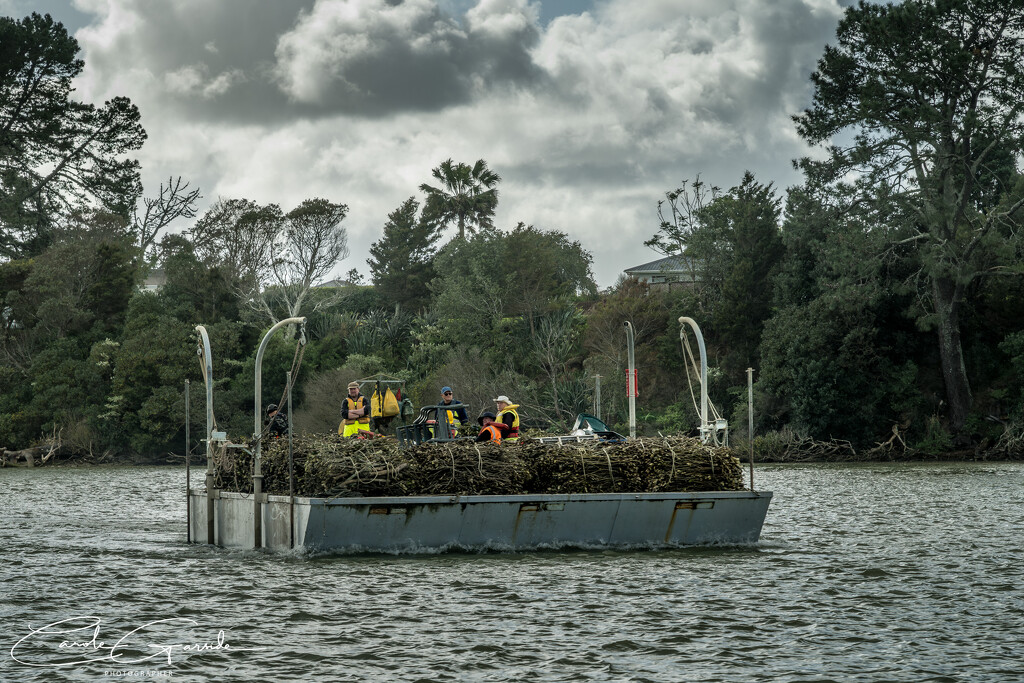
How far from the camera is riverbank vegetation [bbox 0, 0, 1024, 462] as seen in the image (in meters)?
48.8

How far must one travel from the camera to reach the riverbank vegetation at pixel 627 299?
48.8m

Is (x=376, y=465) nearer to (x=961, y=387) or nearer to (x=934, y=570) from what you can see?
(x=934, y=570)

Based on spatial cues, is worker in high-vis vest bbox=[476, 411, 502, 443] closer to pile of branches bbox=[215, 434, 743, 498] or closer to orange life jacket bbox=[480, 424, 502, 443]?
orange life jacket bbox=[480, 424, 502, 443]

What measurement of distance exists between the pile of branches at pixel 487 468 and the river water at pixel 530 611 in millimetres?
1020

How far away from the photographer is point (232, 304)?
211 ft

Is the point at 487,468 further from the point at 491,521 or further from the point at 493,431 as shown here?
the point at 493,431

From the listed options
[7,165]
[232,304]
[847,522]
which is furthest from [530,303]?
[847,522]

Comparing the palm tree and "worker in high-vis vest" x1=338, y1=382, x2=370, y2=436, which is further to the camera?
the palm tree

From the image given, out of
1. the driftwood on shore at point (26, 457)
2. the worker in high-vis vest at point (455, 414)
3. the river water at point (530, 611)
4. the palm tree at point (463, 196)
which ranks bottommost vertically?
the river water at point (530, 611)
